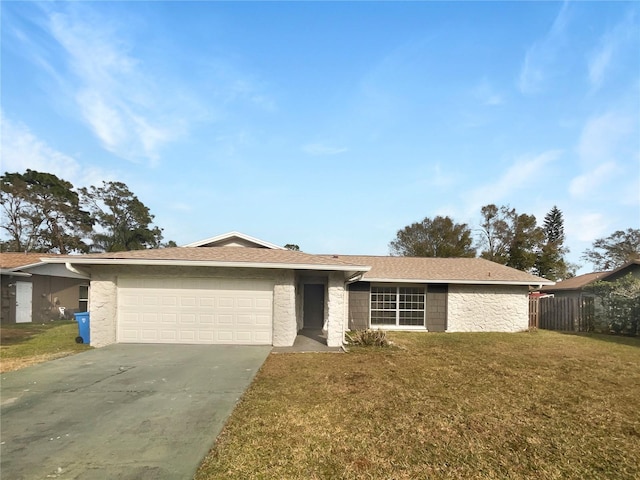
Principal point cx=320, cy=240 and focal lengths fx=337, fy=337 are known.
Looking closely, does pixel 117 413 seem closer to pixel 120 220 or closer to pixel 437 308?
pixel 437 308

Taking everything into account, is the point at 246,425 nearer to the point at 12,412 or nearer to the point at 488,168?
the point at 12,412

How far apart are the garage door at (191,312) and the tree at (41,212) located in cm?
3336

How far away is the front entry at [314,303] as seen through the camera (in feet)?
56.3

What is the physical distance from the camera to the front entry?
1717 centimetres

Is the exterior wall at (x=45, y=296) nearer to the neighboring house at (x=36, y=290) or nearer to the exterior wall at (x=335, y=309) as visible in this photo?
the neighboring house at (x=36, y=290)

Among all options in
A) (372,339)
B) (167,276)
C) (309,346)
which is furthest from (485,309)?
(167,276)

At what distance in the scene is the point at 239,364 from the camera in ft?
27.7

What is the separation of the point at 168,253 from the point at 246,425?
8.38m

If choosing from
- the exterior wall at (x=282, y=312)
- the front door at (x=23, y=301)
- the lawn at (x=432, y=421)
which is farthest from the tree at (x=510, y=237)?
the front door at (x=23, y=301)

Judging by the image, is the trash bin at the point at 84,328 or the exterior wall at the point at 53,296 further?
the exterior wall at the point at 53,296

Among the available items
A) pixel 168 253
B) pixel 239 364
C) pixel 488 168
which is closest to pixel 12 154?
pixel 168 253

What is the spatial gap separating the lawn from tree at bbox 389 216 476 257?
3246cm

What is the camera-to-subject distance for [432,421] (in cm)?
512

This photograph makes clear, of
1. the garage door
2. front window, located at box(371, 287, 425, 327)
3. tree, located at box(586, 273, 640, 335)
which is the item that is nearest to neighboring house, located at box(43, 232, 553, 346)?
the garage door
